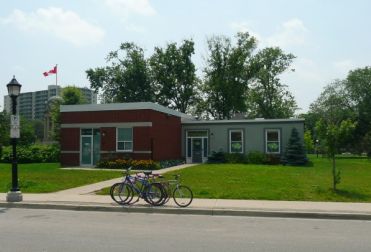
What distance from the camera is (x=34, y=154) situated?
1462 inches

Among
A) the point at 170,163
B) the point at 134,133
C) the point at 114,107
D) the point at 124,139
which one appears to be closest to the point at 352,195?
the point at 134,133

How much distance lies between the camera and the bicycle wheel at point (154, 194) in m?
13.3

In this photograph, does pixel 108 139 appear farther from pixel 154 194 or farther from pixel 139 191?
pixel 154 194

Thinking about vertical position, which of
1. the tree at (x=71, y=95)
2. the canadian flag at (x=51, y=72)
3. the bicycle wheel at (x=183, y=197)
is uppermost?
the canadian flag at (x=51, y=72)

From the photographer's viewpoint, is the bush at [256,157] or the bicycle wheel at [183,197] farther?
the bush at [256,157]

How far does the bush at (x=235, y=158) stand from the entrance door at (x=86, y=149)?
1083 centimetres

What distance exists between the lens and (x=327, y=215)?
39.2 ft

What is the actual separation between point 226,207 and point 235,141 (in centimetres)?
2434

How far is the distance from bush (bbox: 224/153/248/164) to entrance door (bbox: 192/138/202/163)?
2.64m

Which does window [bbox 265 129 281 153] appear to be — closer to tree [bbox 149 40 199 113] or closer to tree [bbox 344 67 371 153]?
tree [bbox 149 40 199 113]

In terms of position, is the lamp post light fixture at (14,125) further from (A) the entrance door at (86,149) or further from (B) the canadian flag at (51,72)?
(B) the canadian flag at (51,72)

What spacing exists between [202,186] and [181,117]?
68.6 feet

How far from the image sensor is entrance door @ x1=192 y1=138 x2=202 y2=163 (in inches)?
1491

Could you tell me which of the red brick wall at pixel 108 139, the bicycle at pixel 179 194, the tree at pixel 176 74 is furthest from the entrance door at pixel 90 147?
the tree at pixel 176 74
